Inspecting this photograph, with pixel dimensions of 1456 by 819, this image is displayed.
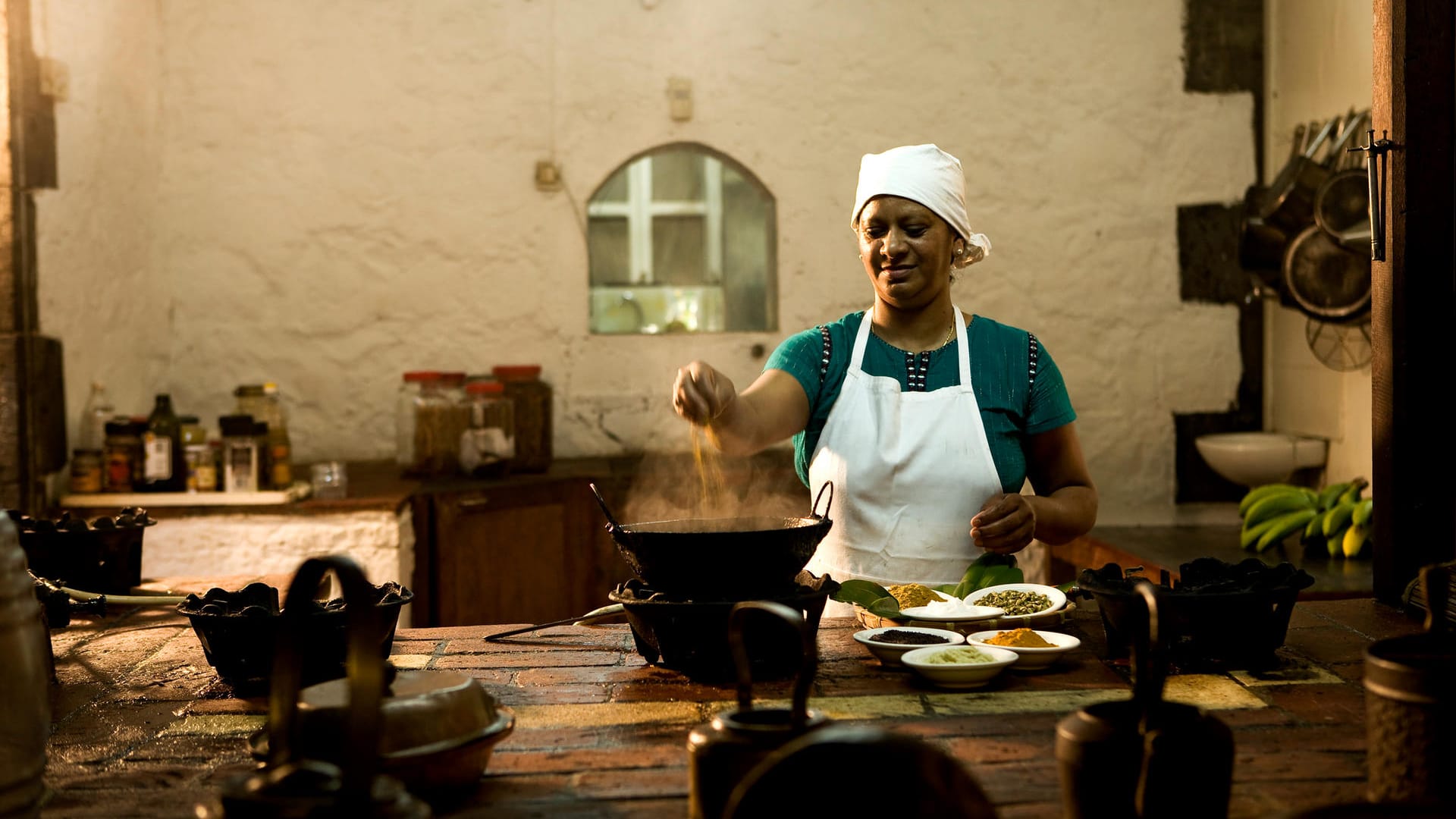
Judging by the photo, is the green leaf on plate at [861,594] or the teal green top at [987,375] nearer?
the green leaf on plate at [861,594]

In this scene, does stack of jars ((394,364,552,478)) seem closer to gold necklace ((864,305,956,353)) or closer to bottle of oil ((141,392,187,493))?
bottle of oil ((141,392,187,493))

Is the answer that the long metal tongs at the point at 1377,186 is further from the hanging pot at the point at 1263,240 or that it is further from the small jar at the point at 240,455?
the small jar at the point at 240,455

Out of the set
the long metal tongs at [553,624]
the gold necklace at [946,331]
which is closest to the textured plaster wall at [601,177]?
the gold necklace at [946,331]

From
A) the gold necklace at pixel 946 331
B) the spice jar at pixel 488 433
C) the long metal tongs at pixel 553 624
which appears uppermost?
the gold necklace at pixel 946 331

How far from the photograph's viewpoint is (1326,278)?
455 cm

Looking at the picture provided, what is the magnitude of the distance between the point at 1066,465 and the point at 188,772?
6.62 ft

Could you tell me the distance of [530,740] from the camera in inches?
63.8

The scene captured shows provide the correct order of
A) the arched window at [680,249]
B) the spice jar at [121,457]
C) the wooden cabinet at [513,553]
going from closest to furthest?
the spice jar at [121,457]
the wooden cabinet at [513,553]
the arched window at [680,249]

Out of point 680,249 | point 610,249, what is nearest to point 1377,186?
point 680,249

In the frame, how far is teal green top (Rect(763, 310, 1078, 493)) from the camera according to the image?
2889 millimetres

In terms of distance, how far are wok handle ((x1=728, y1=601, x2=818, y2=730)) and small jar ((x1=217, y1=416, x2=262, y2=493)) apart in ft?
10.7

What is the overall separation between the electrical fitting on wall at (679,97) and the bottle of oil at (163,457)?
91.1 inches

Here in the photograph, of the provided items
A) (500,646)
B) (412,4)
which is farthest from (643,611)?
(412,4)

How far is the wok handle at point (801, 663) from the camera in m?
1.23
